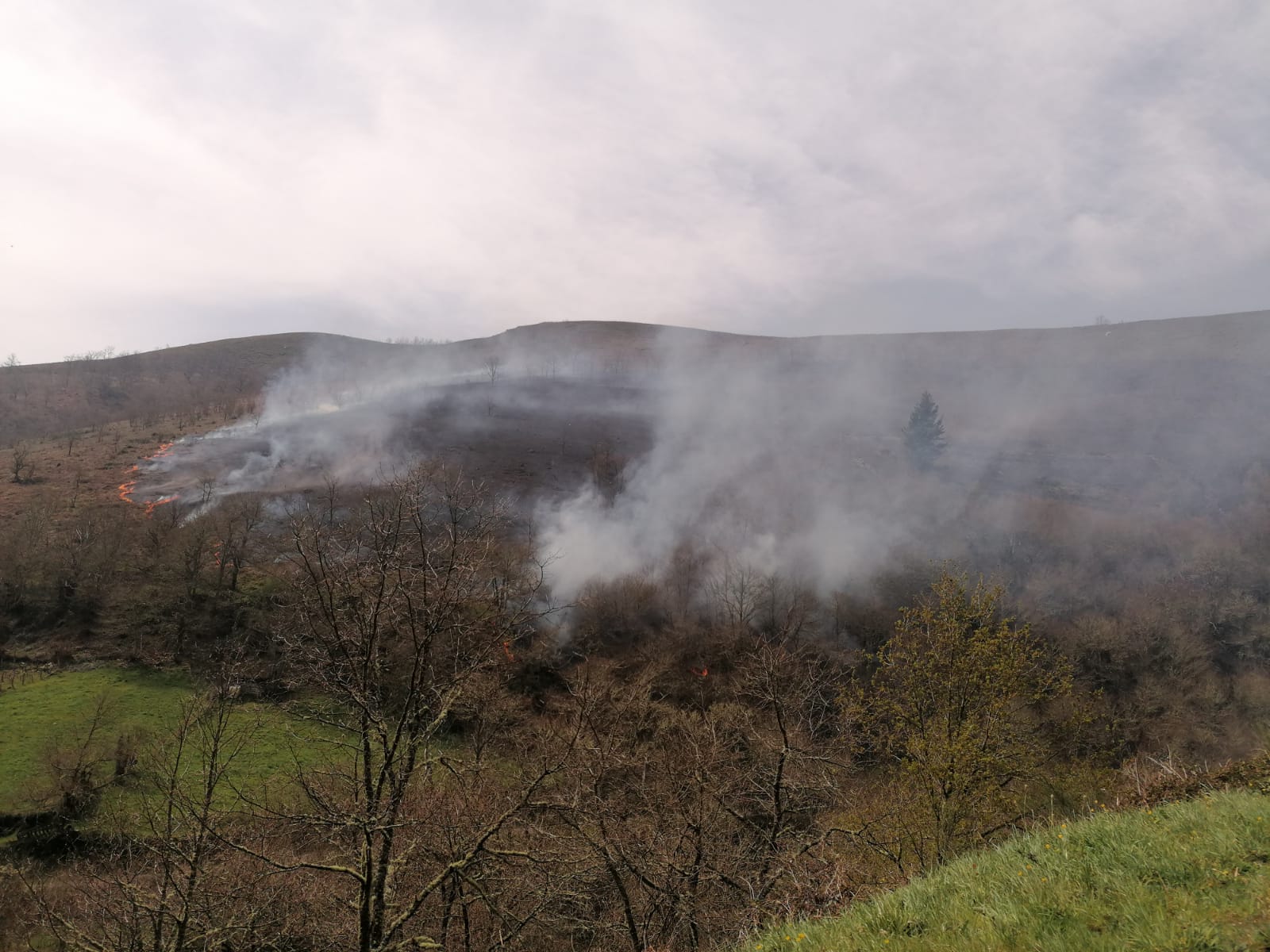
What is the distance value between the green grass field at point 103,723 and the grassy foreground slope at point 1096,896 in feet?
71.6

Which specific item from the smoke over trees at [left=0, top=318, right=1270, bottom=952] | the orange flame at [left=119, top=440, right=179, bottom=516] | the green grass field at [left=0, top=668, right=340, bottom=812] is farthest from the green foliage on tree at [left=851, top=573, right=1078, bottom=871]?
the orange flame at [left=119, top=440, right=179, bottom=516]

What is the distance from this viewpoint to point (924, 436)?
6975 centimetres

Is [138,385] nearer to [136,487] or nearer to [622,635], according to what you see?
[136,487]

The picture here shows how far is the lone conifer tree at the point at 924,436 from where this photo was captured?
224 ft

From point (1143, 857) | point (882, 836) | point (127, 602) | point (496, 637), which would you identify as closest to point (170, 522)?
point (127, 602)

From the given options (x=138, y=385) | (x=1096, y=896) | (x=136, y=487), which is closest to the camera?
(x=1096, y=896)

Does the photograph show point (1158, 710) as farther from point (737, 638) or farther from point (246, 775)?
point (246, 775)

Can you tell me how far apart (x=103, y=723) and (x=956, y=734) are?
108 ft

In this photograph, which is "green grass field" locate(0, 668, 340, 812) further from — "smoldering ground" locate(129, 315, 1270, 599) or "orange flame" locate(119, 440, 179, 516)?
"orange flame" locate(119, 440, 179, 516)

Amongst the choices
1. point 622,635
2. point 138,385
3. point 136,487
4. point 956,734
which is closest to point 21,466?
point 136,487

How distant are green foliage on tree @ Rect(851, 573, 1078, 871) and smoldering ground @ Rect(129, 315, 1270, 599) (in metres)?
19.2

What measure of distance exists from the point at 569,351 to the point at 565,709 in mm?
103688

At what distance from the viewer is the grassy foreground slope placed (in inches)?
142

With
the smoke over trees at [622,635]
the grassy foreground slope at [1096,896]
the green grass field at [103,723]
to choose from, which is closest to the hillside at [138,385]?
the smoke over trees at [622,635]
